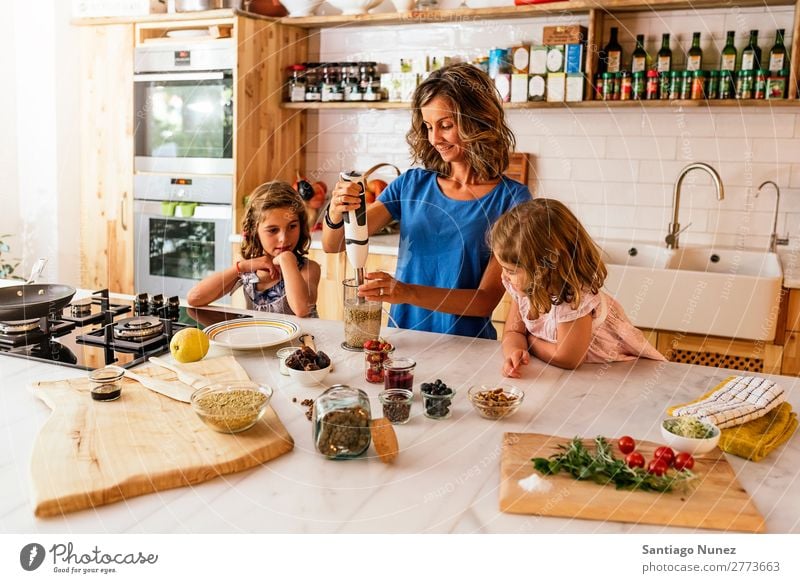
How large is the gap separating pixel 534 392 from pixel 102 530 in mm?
824

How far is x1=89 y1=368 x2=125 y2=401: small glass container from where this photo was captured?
1327mm

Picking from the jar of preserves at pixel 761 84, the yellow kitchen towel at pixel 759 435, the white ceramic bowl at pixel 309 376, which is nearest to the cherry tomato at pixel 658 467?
the yellow kitchen towel at pixel 759 435

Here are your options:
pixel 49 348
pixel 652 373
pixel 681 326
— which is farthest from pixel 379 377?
Answer: pixel 681 326

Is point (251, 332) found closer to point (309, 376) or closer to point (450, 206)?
point (309, 376)

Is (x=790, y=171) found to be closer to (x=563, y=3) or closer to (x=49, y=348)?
(x=563, y=3)

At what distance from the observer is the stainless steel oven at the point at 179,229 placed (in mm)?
3615

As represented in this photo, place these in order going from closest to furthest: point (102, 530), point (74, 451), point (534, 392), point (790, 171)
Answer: point (102, 530) < point (74, 451) < point (534, 392) < point (790, 171)

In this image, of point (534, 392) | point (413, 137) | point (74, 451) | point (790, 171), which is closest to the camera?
point (74, 451)

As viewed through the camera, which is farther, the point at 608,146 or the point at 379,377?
the point at 608,146

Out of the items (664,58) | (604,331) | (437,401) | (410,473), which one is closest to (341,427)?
(410,473)

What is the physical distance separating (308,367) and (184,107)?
258 centimetres

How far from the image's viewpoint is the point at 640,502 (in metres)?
1.00

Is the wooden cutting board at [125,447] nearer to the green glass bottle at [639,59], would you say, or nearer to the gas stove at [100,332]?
the gas stove at [100,332]

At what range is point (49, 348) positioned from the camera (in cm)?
165
